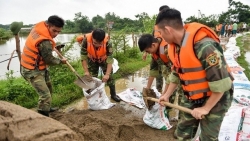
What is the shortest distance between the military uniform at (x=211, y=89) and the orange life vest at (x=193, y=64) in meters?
0.05

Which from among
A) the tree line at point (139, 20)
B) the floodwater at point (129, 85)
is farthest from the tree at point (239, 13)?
the floodwater at point (129, 85)

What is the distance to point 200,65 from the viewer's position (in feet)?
5.43

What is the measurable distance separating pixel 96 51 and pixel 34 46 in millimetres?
1122

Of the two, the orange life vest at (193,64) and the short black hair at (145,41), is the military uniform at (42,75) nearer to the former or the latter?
the short black hair at (145,41)

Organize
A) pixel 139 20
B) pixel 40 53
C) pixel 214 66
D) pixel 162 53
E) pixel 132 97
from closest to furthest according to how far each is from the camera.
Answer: pixel 214 66 < pixel 162 53 < pixel 40 53 < pixel 132 97 < pixel 139 20

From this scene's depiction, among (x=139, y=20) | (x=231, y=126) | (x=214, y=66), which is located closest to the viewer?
(x=214, y=66)

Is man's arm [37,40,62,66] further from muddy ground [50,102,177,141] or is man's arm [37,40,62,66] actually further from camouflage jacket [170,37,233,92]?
camouflage jacket [170,37,233,92]

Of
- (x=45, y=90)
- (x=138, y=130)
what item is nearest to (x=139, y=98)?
(x=138, y=130)

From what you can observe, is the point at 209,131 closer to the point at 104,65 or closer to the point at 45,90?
the point at 45,90

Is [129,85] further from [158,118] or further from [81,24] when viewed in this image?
[81,24]

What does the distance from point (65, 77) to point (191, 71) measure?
430cm

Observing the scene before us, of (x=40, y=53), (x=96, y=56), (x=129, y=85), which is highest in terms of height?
(x=40, y=53)

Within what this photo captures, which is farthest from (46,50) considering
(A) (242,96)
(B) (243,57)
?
(B) (243,57)

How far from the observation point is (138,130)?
319 centimetres
